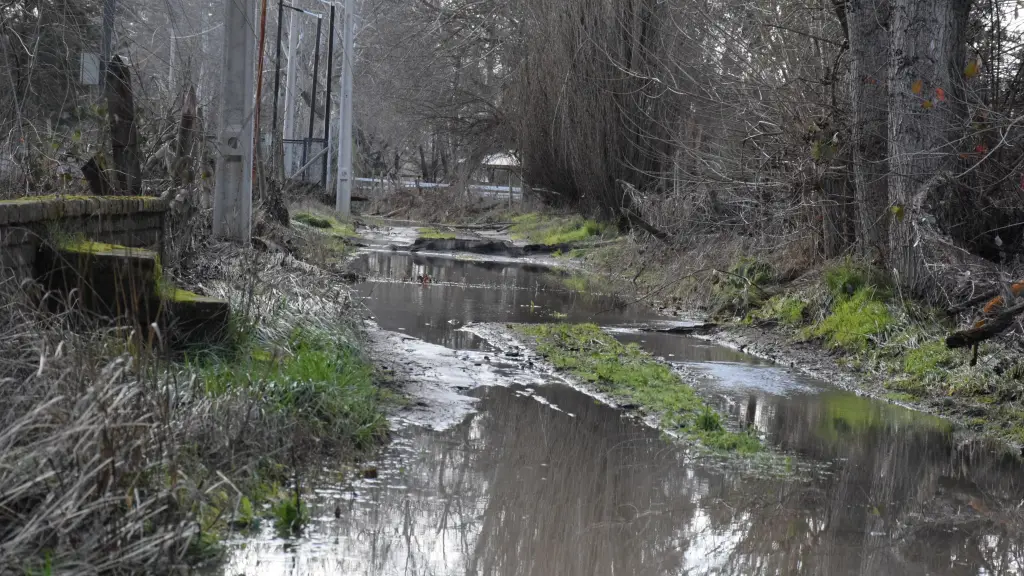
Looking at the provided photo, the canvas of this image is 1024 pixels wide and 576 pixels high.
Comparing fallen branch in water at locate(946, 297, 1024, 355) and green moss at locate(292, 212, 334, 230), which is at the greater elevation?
fallen branch in water at locate(946, 297, 1024, 355)

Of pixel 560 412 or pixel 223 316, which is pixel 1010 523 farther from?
pixel 223 316

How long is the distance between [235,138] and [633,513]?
28.0ft

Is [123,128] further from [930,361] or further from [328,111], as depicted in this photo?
[328,111]

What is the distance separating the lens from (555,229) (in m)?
27.4

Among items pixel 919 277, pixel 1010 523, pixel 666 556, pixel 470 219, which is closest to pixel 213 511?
pixel 666 556

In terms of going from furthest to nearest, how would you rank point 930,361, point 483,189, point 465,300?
point 483,189
point 465,300
point 930,361

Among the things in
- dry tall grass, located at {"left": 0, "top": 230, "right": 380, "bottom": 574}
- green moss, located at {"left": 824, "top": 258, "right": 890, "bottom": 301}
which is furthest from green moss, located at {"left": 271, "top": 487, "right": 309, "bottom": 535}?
green moss, located at {"left": 824, "top": 258, "right": 890, "bottom": 301}

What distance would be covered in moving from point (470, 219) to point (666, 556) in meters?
32.2

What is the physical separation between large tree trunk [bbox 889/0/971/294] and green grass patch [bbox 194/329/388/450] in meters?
5.78

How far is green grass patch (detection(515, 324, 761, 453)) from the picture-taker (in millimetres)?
7266

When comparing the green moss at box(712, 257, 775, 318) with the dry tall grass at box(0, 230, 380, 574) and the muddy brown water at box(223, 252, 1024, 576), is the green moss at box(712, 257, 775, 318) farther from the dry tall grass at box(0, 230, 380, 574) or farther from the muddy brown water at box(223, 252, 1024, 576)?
the dry tall grass at box(0, 230, 380, 574)

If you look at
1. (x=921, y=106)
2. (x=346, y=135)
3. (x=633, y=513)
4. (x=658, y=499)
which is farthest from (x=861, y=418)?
(x=346, y=135)

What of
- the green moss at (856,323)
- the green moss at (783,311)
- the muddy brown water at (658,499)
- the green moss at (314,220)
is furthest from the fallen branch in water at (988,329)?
the green moss at (314,220)

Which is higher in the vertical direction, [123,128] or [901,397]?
[123,128]
